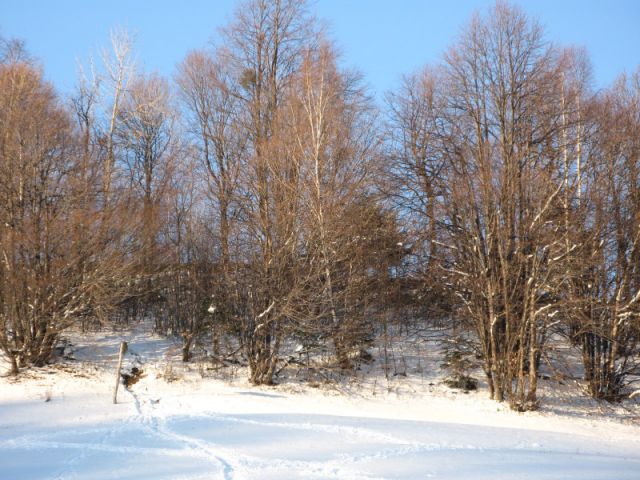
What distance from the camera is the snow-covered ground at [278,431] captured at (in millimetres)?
7355

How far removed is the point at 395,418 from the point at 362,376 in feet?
12.6

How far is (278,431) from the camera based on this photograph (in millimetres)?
9758

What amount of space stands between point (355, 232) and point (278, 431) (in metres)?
7.24

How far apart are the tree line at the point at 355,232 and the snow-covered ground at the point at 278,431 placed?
3.97ft

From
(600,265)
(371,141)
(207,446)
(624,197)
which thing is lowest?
(207,446)

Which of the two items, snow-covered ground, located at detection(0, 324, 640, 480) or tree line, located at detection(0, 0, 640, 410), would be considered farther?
tree line, located at detection(0, 0, 640, 410)

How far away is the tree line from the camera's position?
1403 centimetres

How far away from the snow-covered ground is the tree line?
3.97 ft

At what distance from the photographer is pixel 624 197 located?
49.2ft

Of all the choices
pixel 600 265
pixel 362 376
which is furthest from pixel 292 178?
pixel 600 265

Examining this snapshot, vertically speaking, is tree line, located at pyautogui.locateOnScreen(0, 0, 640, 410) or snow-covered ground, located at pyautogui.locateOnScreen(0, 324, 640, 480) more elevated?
tree line, located at pyautogui.locateOnScreen(0, 0, 640, 410)

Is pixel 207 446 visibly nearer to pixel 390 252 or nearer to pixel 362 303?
pixel 362 303

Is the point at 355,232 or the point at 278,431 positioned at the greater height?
the point at 355,232

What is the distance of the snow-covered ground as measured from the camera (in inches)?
290
